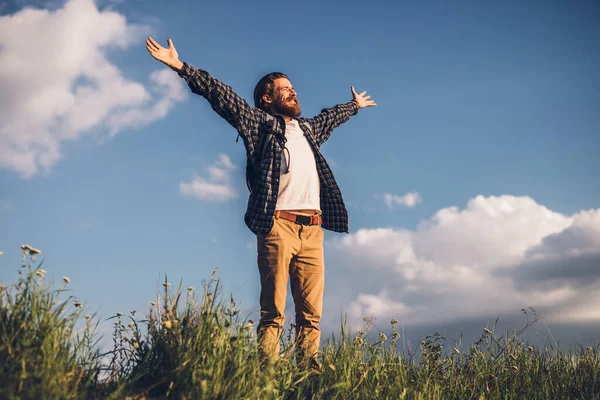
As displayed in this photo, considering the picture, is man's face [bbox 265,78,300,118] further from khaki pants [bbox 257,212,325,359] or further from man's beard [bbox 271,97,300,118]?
khaki pants [bbox 257,212,325,359]

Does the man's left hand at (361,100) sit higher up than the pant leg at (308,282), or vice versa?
the man's left hand at (361,100)

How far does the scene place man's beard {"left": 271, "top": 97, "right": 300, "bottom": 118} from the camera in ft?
21.9

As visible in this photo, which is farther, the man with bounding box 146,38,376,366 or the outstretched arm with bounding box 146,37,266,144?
the outstretched arm with bounding box 146,37,266,144

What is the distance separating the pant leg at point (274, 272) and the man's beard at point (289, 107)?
1529 mm

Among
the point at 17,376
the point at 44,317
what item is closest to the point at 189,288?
the point at 44,317

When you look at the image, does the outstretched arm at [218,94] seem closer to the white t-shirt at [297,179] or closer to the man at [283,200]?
the man at [283,200]

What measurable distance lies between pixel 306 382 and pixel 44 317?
248 centimetres

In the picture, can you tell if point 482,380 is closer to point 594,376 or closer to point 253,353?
point 594,376

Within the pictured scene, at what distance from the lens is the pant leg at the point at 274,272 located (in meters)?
5.62

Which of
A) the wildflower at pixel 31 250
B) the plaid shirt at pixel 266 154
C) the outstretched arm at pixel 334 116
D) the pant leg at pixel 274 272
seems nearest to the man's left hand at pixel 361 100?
the outstretched arm at pixel 334 116

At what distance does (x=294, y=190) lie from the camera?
241 inches

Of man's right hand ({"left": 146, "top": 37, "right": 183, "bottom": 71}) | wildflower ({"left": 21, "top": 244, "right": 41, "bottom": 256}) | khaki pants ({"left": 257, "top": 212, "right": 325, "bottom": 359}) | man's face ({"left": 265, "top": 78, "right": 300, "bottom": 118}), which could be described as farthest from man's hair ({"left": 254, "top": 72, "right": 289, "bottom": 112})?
wildflower ({"left": 21, "top": 244, "right": 41, "bottom": 256})

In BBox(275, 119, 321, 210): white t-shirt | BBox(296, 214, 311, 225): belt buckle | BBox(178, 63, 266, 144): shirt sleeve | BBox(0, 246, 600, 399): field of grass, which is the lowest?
BBox(0, 246, 600, 399): field of grass

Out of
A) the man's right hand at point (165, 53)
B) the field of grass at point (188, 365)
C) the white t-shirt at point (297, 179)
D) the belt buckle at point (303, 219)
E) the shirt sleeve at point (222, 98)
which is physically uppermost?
the man's right hand at point (165, 53)
